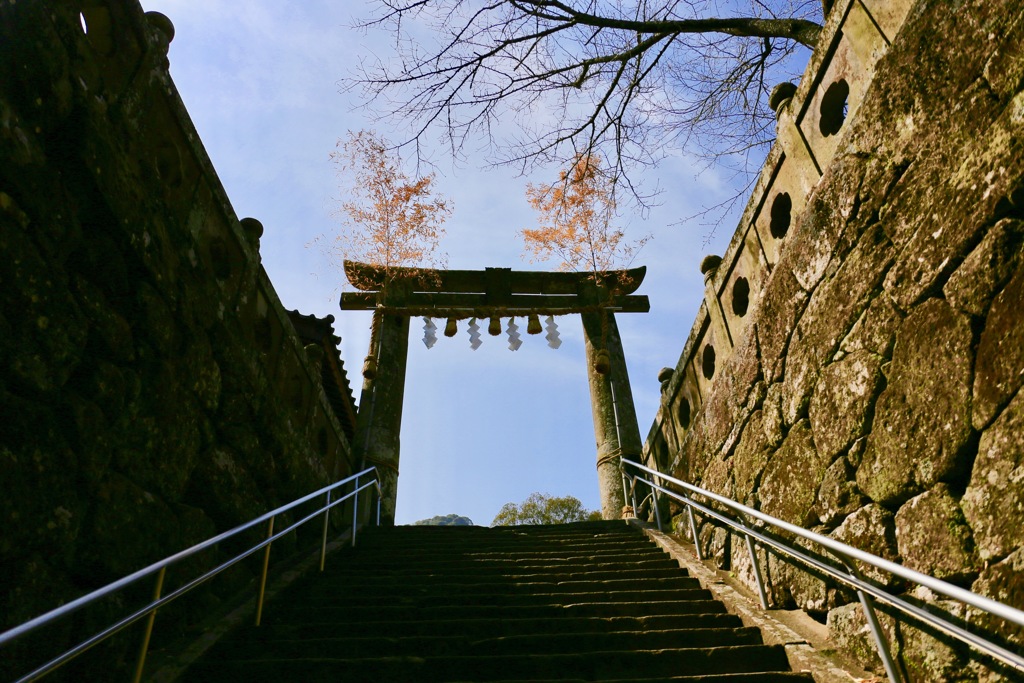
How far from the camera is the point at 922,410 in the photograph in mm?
3104

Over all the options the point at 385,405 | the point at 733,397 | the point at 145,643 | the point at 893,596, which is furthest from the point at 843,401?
the point at 385,405

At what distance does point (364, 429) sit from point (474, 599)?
4.94 metres

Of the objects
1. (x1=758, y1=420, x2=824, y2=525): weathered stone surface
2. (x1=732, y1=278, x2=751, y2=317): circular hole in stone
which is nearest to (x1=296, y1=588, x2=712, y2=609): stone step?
(x1=758, y1=420, x2=824, y2=525): weathered stone surface

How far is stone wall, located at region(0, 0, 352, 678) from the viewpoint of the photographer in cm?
273

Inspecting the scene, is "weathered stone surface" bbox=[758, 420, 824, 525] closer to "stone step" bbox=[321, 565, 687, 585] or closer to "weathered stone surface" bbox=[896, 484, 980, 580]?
"weathered stone surface" bbox=[896, 484, 980, 580]

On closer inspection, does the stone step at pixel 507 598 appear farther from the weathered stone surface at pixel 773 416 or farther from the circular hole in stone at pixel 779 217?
the circular hole in stone at pixel 779 217

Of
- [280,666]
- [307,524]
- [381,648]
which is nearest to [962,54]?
[381,648]

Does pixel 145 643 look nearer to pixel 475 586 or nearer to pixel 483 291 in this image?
pixel 475 586

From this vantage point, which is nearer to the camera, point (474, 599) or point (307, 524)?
point (474, 599)

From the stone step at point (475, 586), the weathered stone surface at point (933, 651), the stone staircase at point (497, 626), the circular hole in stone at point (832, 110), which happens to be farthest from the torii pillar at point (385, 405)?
the circular hole in stone at point (832, 110)

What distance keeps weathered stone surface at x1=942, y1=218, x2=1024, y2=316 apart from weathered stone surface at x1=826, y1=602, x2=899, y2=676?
5.11 ft

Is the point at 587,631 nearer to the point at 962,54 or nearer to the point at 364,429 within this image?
the point at 962,54

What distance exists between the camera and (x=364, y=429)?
9266mm

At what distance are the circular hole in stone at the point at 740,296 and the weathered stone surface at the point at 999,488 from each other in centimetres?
324
